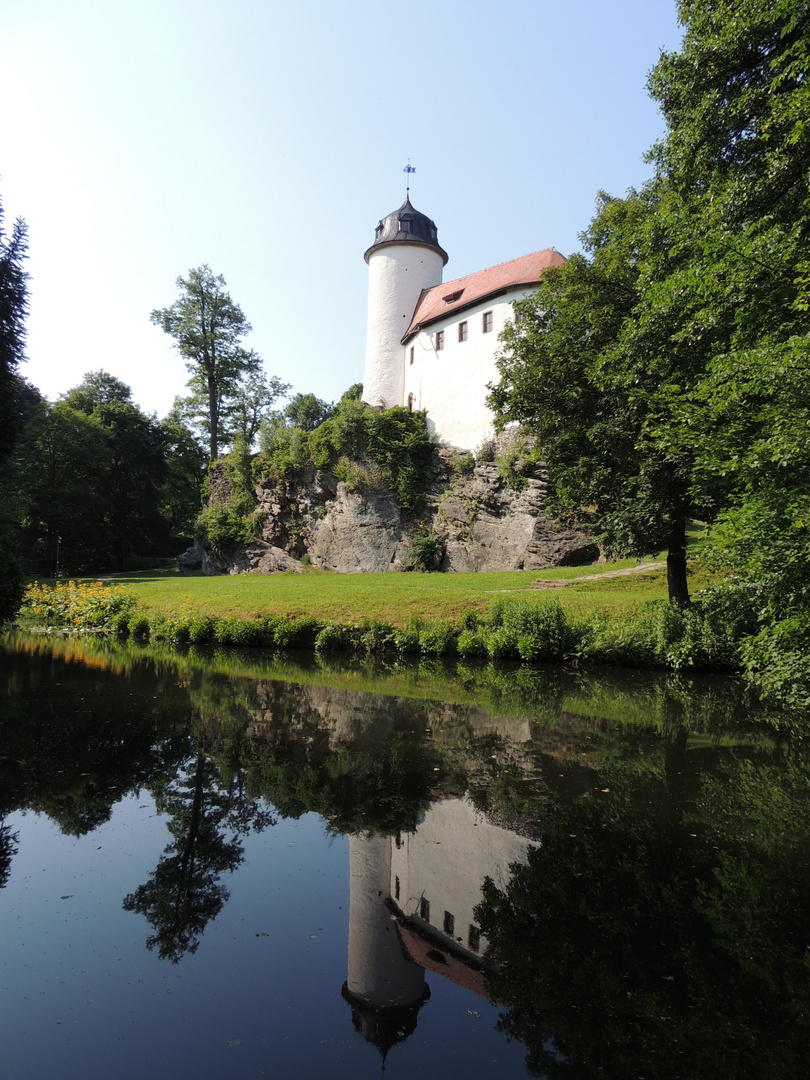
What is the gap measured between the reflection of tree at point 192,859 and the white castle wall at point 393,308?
1311 inches

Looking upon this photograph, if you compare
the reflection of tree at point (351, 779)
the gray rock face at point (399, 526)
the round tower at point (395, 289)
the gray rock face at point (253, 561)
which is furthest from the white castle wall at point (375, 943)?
the round tower at point (395, 289)

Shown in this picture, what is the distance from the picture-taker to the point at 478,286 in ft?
115

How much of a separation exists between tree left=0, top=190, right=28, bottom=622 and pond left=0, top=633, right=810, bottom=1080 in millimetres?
4449

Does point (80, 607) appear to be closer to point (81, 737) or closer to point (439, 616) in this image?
point (439, 616)

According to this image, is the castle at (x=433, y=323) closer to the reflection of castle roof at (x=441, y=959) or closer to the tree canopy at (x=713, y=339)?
the tree canopy at (x=713, y=339)

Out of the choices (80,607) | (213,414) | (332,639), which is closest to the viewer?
(332,639)

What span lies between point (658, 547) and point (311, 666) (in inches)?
344

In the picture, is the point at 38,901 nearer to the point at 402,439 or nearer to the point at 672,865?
the point at 672,865

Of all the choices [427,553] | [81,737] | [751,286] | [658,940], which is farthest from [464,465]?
[658,940]

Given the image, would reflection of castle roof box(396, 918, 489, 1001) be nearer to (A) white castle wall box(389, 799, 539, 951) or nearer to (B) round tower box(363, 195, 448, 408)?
(A) white castle wall box(389, 799, 539, 951)

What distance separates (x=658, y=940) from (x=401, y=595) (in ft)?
50.9

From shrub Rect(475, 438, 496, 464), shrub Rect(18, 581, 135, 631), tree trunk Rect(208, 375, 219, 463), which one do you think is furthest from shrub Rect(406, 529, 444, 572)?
tree trunk Rect(208, 375, 219, 463)

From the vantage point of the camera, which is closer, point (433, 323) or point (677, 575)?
point (677, 575)

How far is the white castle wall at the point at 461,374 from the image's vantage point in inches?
1278
